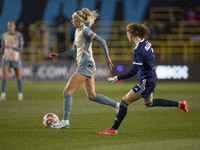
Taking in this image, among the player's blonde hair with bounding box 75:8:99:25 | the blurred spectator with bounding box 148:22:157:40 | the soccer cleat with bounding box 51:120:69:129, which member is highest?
the player's blonde hair with bounding box 75:8:99:25

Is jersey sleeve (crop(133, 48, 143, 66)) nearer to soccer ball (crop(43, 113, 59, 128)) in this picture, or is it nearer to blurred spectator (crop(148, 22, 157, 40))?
soccer ball (crop(43, 113, 59, 128))

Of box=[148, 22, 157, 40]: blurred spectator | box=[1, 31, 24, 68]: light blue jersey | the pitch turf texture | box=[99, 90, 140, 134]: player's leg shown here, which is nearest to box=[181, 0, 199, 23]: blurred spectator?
box=[148, 22, 157, 40]: blurred spectator

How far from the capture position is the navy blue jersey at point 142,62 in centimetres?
761

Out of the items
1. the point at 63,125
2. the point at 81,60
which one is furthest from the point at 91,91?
the point at 63,125

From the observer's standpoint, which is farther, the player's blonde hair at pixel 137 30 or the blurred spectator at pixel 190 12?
the blurred spectator at pixel 190 12

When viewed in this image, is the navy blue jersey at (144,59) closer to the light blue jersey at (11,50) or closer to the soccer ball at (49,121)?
the soccer ball at (49,121)

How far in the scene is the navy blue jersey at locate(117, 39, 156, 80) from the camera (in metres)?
7.61

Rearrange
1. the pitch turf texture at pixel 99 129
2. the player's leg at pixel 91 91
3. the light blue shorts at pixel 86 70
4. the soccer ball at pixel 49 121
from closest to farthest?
1. the pitch turf texture at pixel 99 129
2. the light blue shorts at pixel 86 70
3. the soccer ball at pixel 49 121
4. the player's leg at pixel 91 91

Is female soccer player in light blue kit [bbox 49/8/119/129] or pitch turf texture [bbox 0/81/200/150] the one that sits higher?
female soccer player in light blue kit [bbox 49/8/119/129]

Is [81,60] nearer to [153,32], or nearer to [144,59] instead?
[144,59]

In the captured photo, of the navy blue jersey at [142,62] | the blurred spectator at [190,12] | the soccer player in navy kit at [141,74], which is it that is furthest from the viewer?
the blurred spectator at [190,12]

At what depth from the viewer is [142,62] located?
779 cm

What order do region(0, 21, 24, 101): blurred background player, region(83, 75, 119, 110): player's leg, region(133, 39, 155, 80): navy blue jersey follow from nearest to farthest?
region(133, 39, 155, 80): navy blue jersey, region(83, 75, 119, 110): player's leg, region(0, 21, 24, 101): blurred background player

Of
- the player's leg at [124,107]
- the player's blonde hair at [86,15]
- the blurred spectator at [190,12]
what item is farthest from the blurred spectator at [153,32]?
the player's leg at [124,107]
